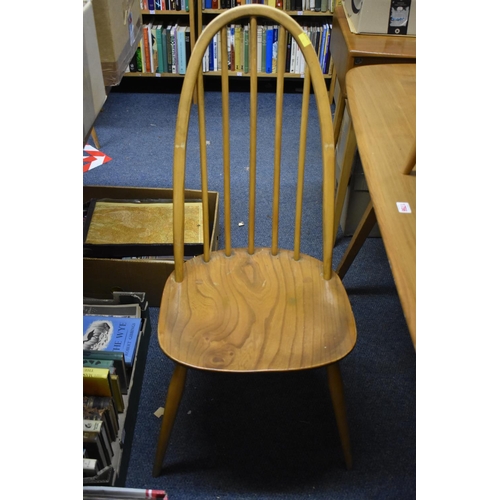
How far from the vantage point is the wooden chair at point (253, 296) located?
0.96 m

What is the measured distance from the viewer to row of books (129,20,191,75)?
8.71ft

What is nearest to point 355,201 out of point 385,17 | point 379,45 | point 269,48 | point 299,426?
point 379,45

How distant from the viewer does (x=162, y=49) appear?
2717 millimetres

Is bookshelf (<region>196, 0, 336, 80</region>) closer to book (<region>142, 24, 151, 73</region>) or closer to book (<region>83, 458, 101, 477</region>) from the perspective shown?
book (<region>142, 24, 151, 73</region>)

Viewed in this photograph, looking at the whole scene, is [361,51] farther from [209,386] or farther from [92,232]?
[209,386]

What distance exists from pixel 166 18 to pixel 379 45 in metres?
1.60

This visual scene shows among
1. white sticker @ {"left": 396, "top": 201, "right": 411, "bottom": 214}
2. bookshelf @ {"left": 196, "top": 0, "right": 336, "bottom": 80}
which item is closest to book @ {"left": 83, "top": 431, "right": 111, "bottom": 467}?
white sticker @ {"left": 396, "top": 201, "right": 411, "bottom": 214}

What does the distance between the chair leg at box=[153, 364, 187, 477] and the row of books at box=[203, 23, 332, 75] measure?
2096mm

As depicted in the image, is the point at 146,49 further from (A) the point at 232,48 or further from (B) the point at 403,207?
(B) the point at 403,207

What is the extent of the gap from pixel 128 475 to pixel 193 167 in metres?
1.38

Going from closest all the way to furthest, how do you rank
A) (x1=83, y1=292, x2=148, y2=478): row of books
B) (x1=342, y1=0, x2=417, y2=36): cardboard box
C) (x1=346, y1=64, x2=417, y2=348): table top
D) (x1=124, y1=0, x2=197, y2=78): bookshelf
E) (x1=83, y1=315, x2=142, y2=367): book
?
(x1=346, y1=64, x2=417, y2=348): table top < (x1=83, y1=292, x2=148, y2=478): row of books < (x1=83, y1=315, x2=142, y2=367): book < (x1=342, y1=0, x2=417, y2=36): cardboard box < (x1=124, y1=0, x2=197, y2=78): bookshelf

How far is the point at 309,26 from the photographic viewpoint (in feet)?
9.09
